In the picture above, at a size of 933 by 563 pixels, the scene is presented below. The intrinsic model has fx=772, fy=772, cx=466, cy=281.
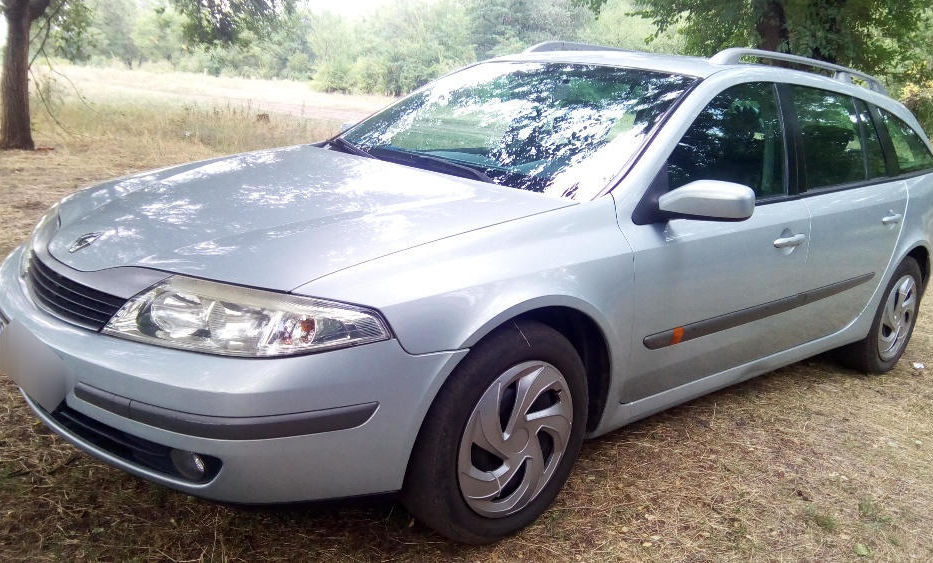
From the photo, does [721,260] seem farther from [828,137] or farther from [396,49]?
[396,49]

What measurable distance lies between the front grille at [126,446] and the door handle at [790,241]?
229cm

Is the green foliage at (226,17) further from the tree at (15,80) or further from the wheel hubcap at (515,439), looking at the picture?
the wheel hubcap at (515,439)

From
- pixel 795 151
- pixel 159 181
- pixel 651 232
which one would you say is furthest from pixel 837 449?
pixel 159 181

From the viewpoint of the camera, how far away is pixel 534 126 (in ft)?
9.70

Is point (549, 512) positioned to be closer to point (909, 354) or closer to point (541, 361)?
point (541, 361)

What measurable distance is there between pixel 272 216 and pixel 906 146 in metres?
3.57

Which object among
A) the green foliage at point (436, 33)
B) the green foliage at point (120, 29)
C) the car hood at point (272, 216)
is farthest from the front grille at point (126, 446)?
the green foliage at point (120, 29)

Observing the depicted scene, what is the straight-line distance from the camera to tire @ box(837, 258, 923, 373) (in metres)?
4.16

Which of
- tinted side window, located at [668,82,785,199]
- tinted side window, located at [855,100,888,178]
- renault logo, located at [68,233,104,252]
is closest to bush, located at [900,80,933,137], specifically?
tinted side window, located at [855,100,888,178]

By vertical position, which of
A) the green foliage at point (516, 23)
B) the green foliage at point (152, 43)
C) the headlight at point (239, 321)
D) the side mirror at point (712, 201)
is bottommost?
the green foliage at point (152, 43)

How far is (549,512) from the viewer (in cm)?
258

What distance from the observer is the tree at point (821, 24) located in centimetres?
1030

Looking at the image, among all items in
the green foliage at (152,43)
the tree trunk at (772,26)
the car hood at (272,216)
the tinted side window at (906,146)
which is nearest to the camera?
the car hood at (272,216)

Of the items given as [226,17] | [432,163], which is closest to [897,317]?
[432,163]
